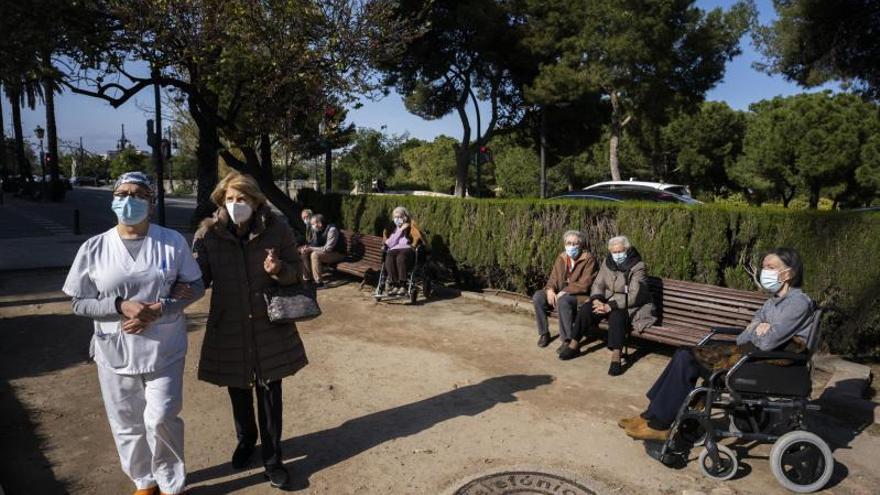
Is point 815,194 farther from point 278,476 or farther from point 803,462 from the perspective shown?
point 278,476

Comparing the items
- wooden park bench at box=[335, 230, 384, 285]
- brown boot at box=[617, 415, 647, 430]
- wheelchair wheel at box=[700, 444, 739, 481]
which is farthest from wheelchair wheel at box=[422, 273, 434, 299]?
wheelchair wheel at box=[700, 444, 739, 481]

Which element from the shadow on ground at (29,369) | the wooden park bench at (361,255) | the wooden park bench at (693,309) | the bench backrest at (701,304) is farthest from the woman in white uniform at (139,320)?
the wooden park bench at (361,255)

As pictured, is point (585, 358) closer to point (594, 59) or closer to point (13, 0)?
point (13, 0)

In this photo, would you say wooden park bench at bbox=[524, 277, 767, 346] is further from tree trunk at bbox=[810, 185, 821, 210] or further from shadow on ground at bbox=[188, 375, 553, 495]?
tree trunk at bbox=[810, 185, 821, 210]

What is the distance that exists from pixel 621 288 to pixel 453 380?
186cm

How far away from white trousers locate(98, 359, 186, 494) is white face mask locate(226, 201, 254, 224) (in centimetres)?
80

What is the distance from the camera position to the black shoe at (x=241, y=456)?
371 cm

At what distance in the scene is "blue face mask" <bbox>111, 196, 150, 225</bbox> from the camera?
10.0ft

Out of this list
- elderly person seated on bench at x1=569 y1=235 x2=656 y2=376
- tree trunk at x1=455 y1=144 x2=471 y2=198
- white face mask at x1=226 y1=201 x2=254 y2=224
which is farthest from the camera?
tree trunk at x1=455 y1=144 x2=471 y2=198

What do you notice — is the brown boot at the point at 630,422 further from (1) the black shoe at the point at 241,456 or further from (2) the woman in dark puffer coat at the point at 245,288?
(1) the black shoe at the point at 241,456

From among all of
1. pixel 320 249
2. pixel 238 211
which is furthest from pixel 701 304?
pixel 320 249

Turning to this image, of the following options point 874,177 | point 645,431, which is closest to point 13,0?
point 645,431

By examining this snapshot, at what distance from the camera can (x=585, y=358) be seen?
238 inches

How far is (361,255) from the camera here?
33.9 ft
